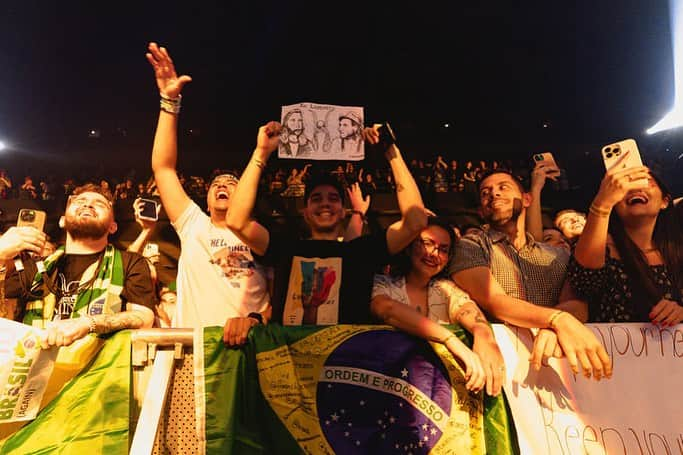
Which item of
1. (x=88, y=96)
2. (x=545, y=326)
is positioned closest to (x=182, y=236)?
(x=545, y=326)

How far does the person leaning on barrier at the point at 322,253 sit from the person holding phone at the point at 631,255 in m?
0.77

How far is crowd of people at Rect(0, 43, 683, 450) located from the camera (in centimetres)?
179

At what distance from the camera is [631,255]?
2.11m

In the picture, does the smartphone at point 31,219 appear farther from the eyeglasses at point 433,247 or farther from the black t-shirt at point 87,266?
the eyeglasses at point 433,247

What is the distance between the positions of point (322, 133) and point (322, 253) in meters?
0.62

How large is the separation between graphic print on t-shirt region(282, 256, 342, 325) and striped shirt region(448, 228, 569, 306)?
618 millimetres

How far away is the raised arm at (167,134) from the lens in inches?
103

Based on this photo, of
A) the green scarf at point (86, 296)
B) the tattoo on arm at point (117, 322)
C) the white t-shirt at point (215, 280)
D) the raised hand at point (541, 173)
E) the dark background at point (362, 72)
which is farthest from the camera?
the dark background at point (362, 72)

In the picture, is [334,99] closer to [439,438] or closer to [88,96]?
[88,96]

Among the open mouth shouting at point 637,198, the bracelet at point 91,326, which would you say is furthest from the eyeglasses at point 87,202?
the open mouth shouting at point 637,198

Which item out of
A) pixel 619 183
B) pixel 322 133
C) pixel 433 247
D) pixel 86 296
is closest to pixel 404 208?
pixel 433 247

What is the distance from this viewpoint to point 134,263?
7.82 feet

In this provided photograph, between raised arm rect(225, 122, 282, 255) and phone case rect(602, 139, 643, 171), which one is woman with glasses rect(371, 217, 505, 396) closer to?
raised arm rect(225, 122, 282, 255)

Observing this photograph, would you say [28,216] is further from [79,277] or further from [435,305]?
[435,305]
